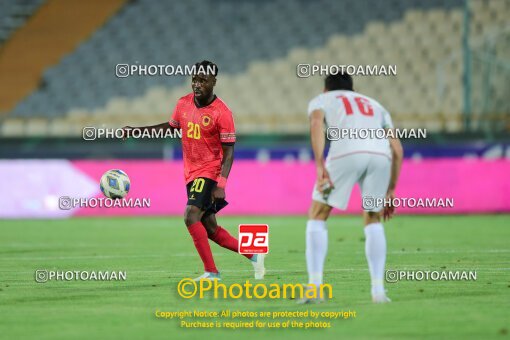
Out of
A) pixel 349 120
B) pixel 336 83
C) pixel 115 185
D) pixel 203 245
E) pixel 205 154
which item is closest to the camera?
pixel 349 120

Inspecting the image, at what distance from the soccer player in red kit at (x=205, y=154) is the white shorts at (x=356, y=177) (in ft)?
7.11

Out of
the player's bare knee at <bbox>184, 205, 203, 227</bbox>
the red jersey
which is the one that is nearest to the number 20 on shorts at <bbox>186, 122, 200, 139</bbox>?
the red jersey

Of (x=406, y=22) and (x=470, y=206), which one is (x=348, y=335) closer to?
(x=470, y=206)

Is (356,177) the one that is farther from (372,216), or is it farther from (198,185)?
(198,185)

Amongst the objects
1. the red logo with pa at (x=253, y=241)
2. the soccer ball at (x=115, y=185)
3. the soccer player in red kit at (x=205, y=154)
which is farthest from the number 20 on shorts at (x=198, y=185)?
the soccer ball at (x=115, y=185)

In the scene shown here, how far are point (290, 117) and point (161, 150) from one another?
4.28m

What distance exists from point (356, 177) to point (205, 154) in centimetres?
256

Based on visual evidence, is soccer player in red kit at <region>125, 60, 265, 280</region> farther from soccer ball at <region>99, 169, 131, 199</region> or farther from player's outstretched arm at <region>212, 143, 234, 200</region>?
soccer ball at <region>99, 169, 131, 199</region>

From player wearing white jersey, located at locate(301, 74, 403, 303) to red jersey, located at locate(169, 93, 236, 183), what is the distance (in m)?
2.18

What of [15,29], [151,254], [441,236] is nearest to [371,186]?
[151,254]

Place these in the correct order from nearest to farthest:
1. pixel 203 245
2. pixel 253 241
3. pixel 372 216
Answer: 1. pixel 372 216
2. pixel 203 245
3. pixel 253 241

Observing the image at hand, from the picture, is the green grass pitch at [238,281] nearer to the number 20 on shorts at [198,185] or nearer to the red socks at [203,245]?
the red socks at [203,245]

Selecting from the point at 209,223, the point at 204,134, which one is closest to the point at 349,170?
the point at 204,134

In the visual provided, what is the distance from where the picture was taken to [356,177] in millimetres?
8633
